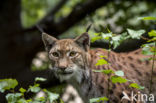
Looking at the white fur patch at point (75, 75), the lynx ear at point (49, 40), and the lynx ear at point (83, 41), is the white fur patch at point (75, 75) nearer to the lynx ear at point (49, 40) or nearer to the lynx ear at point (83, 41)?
the lynx ear at point (83, 41)

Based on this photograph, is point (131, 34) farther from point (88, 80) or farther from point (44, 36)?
point (44, 36)

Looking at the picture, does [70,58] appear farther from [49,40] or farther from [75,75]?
[49,40]

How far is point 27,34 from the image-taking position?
33.8 ft

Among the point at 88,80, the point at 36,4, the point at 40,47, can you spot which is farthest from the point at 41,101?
the point at 36,4

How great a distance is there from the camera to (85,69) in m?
5.75

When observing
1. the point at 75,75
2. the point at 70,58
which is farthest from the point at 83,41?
the point at 75,75

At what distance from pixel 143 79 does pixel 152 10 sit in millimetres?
3574

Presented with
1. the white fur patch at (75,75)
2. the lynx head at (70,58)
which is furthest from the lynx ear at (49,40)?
the white fur patch at (75,75)

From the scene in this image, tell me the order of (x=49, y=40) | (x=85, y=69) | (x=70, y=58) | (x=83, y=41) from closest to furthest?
(x=70, y=58) → (x=85, y=69) → (x=83, y=41) → (x=49, y=40)

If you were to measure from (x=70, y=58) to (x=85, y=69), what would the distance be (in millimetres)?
376

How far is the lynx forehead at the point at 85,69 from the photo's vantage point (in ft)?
18.1

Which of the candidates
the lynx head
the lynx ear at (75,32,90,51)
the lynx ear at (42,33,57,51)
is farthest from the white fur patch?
the lynx ear at (42,33,57,51)

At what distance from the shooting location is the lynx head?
548cm

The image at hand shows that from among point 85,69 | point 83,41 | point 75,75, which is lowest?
point 75,75
